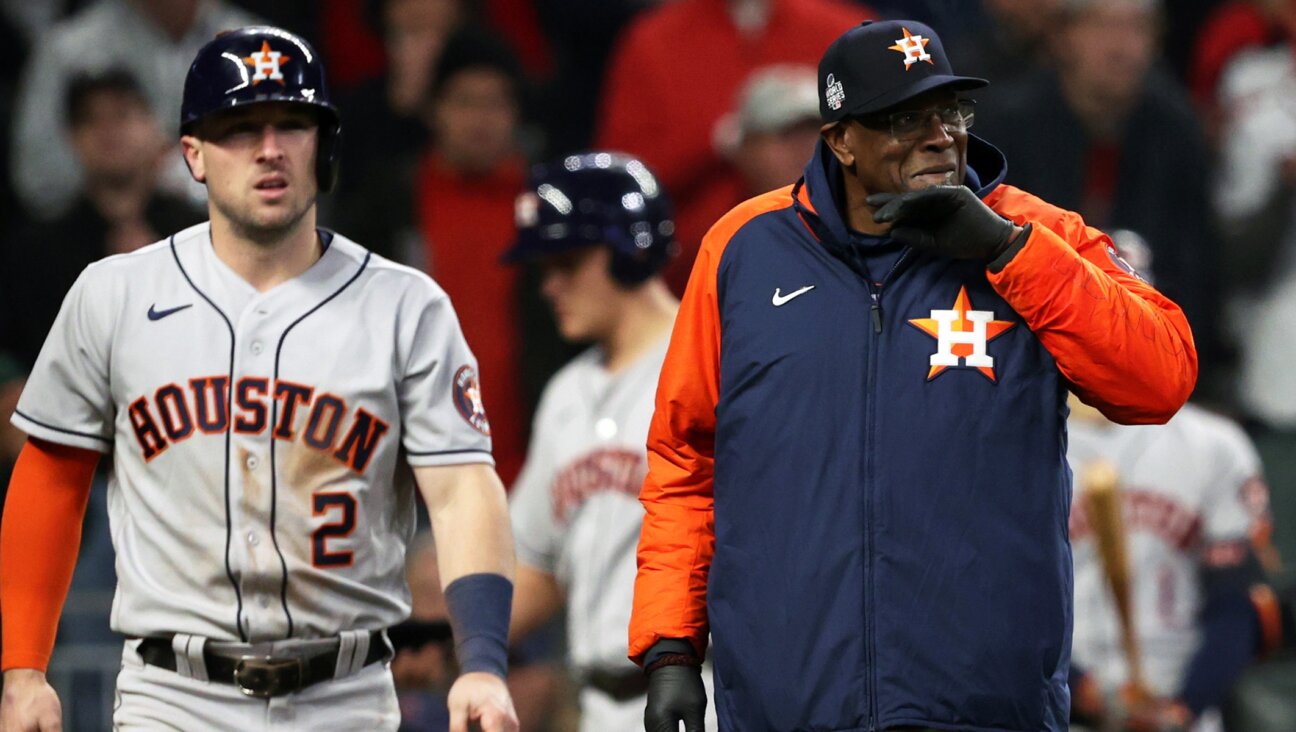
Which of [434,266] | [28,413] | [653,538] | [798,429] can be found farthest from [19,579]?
[434,266]

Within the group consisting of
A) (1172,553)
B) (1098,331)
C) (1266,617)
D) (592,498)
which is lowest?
(1266,617)

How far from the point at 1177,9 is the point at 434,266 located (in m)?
4.04

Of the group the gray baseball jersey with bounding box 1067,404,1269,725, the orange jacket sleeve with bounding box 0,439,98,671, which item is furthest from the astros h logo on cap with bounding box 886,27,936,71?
the gray baseball jersey with bounding box 1067,404,1269,725

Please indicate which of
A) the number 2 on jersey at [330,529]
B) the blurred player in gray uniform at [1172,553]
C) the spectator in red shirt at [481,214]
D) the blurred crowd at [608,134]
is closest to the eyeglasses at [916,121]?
the number 2 on jersey at [330,529]

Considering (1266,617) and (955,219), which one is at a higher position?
(955,219)

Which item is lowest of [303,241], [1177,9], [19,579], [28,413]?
[19,579]

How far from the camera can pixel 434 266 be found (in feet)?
26.8

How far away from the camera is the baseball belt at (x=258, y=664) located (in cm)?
413

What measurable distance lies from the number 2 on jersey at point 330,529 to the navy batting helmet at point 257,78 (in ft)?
2.19

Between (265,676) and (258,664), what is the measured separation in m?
0.03

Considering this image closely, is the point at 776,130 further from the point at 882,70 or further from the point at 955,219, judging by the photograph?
the point at 955,219

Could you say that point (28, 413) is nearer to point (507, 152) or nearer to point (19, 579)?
point (19, 579)

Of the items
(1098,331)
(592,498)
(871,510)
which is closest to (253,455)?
(871,510)

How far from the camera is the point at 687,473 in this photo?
3.96 metres
